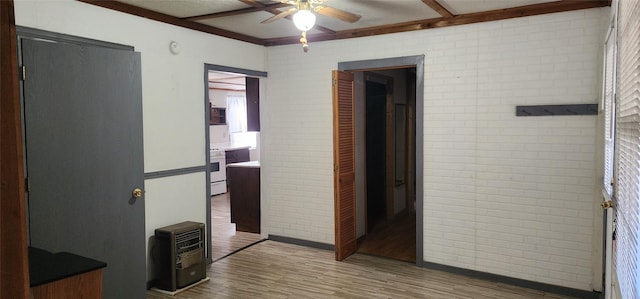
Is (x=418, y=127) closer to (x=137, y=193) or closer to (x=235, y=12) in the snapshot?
(x=235, y=12)

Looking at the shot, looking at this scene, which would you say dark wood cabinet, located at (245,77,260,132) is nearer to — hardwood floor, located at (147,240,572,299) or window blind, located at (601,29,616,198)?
hardwood floor, located at (147,240,572,299)

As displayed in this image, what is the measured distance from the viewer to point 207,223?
15.3 ft

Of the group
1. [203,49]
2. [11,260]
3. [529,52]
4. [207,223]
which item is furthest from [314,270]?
[11,260]

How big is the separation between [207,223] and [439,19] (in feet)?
10.2

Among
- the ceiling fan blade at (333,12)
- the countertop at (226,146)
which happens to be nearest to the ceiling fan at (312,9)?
the ceiling fan blade at (333,12)

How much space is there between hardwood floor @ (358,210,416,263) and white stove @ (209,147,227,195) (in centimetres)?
389

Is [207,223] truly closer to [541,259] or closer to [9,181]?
[541,259]

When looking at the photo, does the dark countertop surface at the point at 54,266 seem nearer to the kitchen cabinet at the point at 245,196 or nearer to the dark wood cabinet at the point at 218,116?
the kitchen cabinet at the point at 245,196

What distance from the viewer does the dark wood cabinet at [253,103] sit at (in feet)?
18.2

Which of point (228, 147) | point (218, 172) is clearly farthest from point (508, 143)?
point (228, 147)

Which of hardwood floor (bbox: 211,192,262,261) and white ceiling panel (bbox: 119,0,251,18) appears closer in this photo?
white ceiling panel (bbox: 119,0,251,18)

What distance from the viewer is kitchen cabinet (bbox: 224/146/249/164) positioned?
948 centimetres

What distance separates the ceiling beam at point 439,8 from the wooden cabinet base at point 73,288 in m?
3.04

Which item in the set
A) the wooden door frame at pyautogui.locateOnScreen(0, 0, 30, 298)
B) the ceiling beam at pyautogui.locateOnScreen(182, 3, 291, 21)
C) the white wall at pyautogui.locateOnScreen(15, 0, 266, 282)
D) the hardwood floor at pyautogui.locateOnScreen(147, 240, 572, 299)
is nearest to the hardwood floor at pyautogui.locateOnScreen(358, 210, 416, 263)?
the hardwood floor at pyautogui.locateOnScreen(147, 240, 572, 299)
